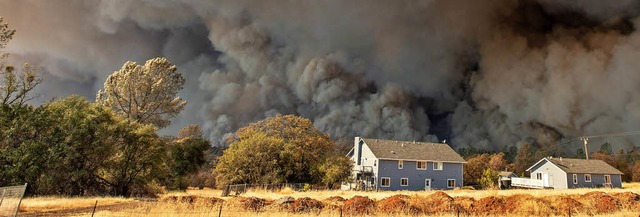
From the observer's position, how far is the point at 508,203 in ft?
62.5

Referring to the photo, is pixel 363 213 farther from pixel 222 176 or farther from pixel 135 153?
pixel 222 176

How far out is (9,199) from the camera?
1484cm

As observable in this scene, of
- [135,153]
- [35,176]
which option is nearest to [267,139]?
[135,153]

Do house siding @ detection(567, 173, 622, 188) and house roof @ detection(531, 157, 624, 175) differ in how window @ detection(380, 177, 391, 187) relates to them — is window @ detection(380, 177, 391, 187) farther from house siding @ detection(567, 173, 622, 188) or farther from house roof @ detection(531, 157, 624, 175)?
house siding @ detection(567, 173, 622, 188)

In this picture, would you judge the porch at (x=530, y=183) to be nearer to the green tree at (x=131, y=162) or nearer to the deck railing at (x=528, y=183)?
the deck railing at (x=528, y=183)

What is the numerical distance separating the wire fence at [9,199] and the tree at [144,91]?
101 ft

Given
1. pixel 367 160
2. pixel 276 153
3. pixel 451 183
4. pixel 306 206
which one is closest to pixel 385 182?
pixel 367 160

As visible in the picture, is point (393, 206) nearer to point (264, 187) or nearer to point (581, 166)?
point (264, 187)

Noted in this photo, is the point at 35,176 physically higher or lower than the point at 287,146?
lower

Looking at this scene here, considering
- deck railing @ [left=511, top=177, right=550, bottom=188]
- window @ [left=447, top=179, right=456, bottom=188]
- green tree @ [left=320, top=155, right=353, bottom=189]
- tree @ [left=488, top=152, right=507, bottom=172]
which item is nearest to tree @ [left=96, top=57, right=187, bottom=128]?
green tree @ [left=320, top=155, right=353, bottom=189]

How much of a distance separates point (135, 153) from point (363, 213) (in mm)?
27044

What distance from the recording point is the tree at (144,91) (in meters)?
45.8

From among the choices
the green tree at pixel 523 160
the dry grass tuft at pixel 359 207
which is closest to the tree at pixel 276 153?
→ the dry grass tuft at pixel 359 207

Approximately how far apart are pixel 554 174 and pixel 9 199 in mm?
71570
